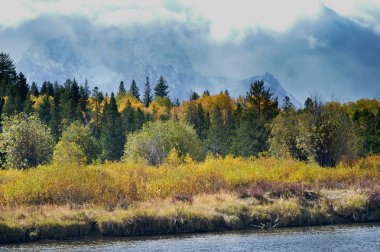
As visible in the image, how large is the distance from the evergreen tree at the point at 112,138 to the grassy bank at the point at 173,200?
73.0m

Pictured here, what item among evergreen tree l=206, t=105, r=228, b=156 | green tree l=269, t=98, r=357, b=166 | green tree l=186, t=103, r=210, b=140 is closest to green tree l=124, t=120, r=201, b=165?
green tree l=269, t=98, r=357, b=166

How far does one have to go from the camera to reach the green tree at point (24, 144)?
7162 cm

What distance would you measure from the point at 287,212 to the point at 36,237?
1825 centimetres

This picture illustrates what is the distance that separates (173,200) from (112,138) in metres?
87.6

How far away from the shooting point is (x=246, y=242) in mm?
37781

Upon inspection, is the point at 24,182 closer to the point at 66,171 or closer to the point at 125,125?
the point at 66,171

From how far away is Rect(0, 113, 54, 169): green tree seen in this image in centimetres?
7162

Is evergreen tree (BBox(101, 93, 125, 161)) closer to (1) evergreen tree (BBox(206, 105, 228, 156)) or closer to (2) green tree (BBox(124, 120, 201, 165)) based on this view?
(1) evergreen tree (BBox(206, 105, 228, 156))

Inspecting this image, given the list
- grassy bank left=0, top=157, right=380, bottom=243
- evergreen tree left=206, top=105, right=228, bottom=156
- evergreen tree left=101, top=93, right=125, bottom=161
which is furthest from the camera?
evergreen tree left=101, top=93, right=125, bottom=161

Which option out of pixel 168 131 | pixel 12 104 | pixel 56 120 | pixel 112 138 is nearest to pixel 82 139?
pixel 168 131

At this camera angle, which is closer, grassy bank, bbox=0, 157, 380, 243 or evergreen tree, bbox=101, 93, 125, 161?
grassy bank, bbox=0, 157, 380, 243

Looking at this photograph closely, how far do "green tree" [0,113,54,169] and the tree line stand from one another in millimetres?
118

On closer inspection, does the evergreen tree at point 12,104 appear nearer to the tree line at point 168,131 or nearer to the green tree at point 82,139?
the tree line at point 168,131

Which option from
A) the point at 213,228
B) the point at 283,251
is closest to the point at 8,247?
the point at 213,228
